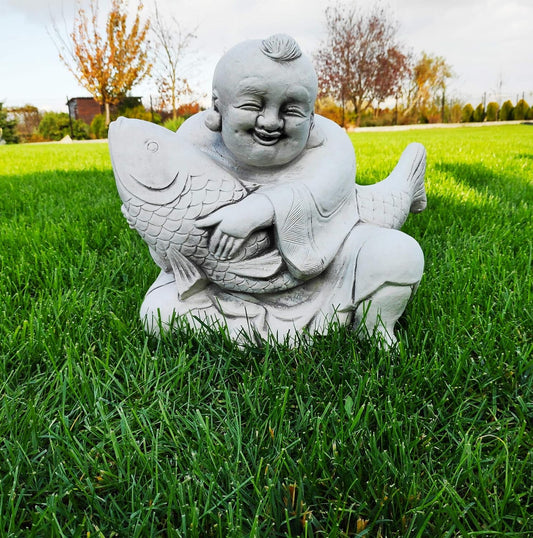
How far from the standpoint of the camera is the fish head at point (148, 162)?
1761mm

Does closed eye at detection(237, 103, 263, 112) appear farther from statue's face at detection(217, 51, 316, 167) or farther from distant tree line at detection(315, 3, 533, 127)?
distant tree line at detection(315, 3, 533, 127)

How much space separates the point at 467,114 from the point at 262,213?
30.2 meters

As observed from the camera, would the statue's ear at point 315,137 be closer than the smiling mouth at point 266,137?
No

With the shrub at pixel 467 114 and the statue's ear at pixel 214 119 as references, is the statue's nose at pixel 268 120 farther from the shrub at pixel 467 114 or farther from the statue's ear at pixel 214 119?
the shrub at pixel 467 114

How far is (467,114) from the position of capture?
2814 cm

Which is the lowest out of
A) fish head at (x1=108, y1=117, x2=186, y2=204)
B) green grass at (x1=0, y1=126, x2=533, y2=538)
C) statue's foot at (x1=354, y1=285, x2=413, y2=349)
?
green grass at (x1=0, y1=126, x2=533, y2=538)

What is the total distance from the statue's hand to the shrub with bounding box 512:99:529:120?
29.2 m

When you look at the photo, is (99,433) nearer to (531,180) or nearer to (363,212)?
(363,212)

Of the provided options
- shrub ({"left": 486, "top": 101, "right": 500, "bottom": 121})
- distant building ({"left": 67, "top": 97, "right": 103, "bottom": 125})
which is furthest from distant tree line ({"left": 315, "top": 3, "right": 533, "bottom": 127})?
distant building ({"left": 67, "top": 97, "right": 103, "bottom": 125})

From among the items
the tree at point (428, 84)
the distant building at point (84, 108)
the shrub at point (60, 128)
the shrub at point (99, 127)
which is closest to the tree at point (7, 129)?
the shrub at point (60, 128)

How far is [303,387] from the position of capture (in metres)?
1.66

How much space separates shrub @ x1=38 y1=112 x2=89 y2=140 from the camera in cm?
2250

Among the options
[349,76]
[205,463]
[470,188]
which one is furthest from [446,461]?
[349,76]

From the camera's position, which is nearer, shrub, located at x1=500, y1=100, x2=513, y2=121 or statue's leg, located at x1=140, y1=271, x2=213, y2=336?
statue's leg, located at x1=140, y1=271, x2=213, y2=336
